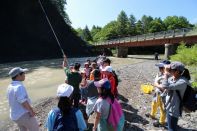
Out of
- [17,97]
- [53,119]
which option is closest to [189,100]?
[53,119]

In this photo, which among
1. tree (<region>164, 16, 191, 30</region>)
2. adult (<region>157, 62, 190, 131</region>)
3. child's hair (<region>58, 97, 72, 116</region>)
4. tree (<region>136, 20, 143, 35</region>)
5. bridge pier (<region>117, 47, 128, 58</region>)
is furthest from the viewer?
tree (<region>164, 16, 191, 30</region>)

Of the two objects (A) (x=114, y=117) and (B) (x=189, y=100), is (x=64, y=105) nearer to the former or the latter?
(A) (x=114, y=117)

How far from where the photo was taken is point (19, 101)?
217 inches

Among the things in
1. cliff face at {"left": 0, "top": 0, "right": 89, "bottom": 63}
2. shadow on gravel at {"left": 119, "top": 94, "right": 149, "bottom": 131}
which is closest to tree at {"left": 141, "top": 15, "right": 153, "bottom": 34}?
cliff face at {"left": 0, "top": 0, "right": 89, "bottom": 63}

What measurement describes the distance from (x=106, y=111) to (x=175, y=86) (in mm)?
1623

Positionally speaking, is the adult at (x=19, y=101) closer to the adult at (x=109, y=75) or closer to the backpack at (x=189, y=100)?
the adult at (x=109, y=75)

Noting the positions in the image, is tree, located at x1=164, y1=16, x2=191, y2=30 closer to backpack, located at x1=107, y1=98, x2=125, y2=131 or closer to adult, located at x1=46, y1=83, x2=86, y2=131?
backpack, located at x1=107, y1=98, x2=125, y2=131

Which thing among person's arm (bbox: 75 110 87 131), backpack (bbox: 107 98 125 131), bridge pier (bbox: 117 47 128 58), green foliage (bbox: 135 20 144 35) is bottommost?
bridge pier (bbox: 117 47 128 58)

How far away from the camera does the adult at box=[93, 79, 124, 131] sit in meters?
4.80

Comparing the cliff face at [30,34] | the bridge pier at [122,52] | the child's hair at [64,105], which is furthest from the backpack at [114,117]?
the bridge pier at [122,52]

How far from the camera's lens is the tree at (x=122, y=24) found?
115m

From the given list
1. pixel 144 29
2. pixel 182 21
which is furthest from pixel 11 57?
pixel 182 21

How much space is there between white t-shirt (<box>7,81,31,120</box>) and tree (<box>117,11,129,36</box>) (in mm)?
109944

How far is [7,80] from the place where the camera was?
22891mm
